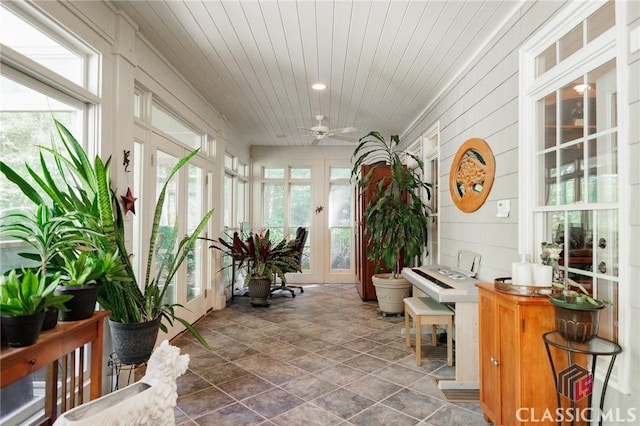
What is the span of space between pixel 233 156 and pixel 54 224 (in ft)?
Answer: 14.5

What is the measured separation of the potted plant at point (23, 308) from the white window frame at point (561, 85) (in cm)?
245

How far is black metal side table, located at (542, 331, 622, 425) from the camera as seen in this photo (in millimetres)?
1512

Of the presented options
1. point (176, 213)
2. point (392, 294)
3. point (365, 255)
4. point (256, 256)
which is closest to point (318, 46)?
point (176, 213)

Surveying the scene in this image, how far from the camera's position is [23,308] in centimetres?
138

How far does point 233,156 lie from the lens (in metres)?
6.03

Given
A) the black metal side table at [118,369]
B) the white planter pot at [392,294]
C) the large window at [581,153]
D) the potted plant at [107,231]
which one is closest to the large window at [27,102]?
the potted plant at [107,231]

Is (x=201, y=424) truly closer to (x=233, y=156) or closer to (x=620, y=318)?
(x=620, y=318)

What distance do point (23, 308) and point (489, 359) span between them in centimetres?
233

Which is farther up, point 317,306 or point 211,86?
point 211,86

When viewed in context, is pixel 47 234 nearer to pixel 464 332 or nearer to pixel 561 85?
pixel 464 332

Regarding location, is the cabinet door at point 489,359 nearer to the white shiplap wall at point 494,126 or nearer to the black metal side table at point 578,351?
the black metal side table at point 578,351

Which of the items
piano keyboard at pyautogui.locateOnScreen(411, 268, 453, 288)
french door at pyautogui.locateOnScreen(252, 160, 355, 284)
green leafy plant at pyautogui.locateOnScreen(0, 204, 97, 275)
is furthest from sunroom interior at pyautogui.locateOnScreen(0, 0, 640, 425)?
french door at pyautogui.locateOnScreen(252, 160, 355, 284)

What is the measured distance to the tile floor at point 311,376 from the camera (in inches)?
90.0

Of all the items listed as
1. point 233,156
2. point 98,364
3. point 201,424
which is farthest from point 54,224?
point 233,156
